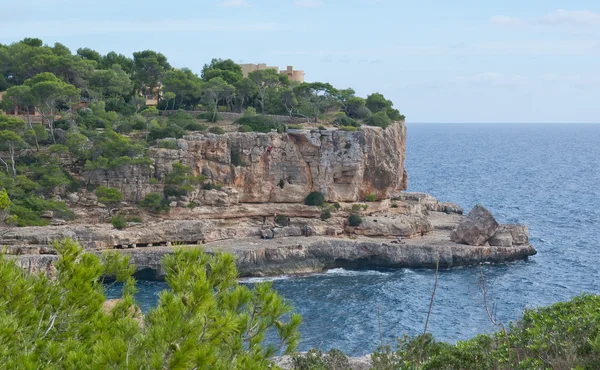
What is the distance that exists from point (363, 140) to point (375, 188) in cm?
406

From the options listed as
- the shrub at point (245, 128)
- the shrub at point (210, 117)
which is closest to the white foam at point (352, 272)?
the shrub at point (245, 128)

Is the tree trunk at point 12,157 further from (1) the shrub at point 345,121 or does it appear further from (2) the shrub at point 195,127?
(1) the shrub at point 345,121

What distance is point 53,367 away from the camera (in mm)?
11062

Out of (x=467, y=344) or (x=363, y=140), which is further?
(x=363, y=140)

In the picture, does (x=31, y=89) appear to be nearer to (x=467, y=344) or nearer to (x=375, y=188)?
(x=375, y=188)

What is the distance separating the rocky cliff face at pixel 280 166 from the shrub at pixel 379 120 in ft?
10.8

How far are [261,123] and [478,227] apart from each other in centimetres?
1918

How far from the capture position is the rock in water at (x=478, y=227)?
50.6 meters

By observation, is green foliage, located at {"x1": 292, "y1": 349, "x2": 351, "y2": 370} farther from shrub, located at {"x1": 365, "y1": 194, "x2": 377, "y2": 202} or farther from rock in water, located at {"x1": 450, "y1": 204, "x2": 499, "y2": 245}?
shrub, located at {"x1": 365, "y1": 194, "x2": 377, "y2": 202}

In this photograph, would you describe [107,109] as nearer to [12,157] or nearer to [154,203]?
[12,157]

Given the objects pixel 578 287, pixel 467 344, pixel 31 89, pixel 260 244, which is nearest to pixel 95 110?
pixel 31 89

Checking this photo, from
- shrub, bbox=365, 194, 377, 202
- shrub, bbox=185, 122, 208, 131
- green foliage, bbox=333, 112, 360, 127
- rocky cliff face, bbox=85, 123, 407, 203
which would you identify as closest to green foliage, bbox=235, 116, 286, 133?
rocky cliff face, bbox=85, 123, 407, 203

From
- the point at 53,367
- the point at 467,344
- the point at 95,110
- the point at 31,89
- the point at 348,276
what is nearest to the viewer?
the point at 53,367

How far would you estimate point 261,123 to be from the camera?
59.8 meters
